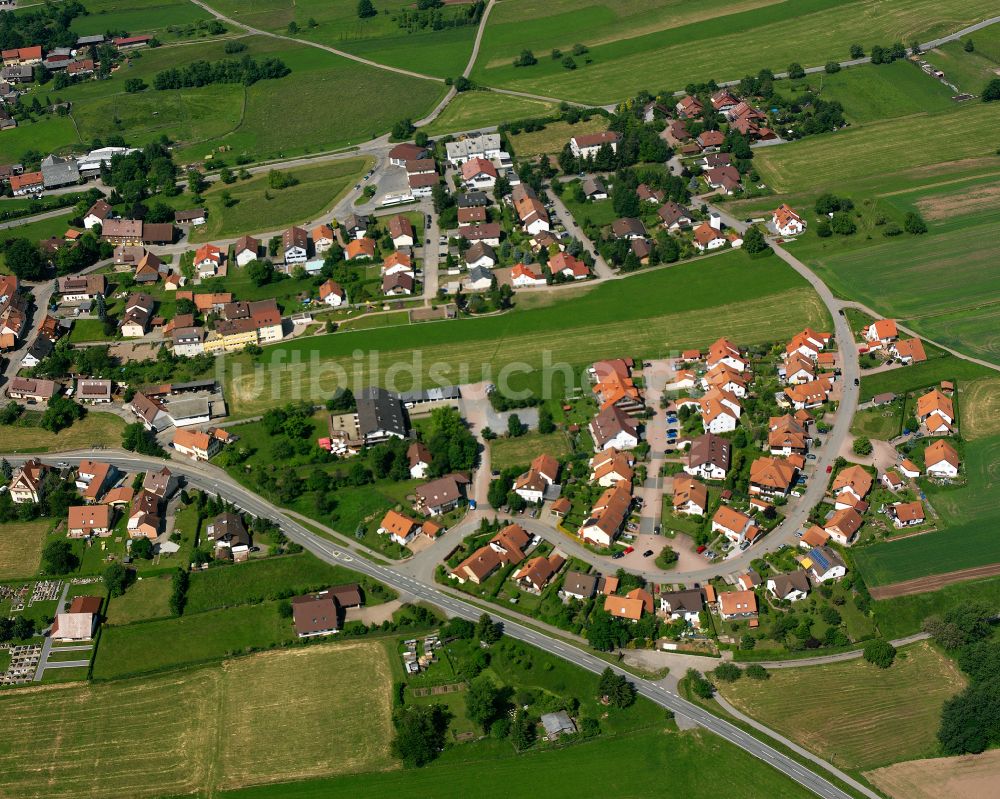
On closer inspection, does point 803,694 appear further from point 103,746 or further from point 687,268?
point 687,268

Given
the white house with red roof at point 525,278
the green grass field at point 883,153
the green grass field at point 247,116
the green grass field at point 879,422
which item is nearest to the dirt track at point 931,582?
→ the green grass field at point 879,422

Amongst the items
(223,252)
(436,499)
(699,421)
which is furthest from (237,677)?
(223,252)

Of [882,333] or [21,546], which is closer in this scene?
[21,546]

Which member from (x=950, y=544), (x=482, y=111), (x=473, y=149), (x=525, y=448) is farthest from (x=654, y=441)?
(x=482, y=111)

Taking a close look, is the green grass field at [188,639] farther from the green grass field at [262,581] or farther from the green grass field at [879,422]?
the green grass field at [879,422]

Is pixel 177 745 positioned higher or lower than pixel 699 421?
lower

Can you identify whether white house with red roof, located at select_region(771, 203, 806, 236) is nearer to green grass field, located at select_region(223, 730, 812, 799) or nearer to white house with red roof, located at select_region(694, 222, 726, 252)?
white house with red roof, located at select_region(694, 222, 726, 252)

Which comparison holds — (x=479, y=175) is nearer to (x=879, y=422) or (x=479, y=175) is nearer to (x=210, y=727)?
(x=879, y=422)
